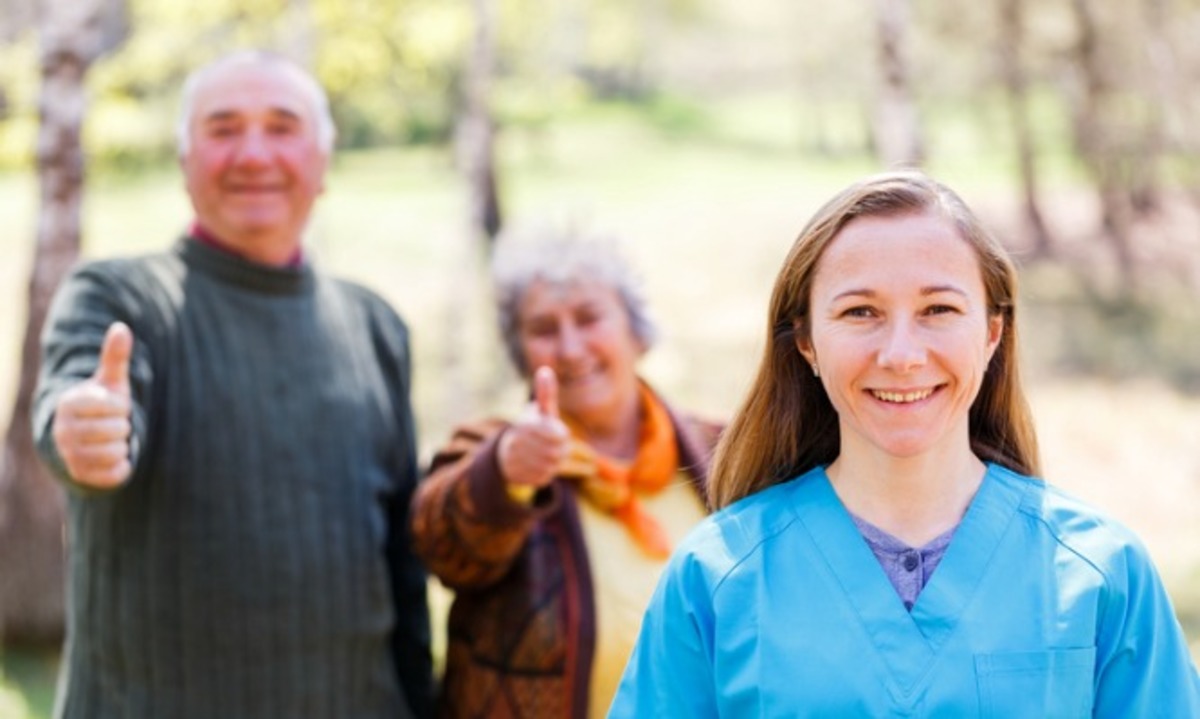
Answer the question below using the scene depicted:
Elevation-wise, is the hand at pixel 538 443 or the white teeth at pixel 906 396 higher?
the white teeth at pixel 906 396

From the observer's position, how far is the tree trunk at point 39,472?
5.76 meters

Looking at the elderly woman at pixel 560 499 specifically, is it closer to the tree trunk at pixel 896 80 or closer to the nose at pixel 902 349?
the nose at pixel 902 349

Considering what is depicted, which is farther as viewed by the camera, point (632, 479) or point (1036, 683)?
point (632, 479)

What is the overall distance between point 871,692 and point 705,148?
607 inches

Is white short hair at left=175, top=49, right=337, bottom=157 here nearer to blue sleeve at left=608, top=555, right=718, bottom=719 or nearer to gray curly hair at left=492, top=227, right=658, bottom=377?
gray curly hair at left=492, top=227, right=658, bottom=377

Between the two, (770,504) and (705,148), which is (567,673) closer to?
(770,504)

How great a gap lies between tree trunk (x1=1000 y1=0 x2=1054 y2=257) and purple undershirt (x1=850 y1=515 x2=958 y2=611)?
1111 cm

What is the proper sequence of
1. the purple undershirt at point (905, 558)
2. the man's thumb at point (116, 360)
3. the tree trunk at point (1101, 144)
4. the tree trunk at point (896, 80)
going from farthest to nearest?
the tree trunk at point (1101, 144) → the tree trunk at point (896, 80) → the man's thumb at point (116, 360) → the purple undershirt at point (905, 558)

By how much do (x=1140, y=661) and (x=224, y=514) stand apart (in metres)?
1.69

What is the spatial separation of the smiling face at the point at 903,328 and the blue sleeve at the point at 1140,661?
0.30 m

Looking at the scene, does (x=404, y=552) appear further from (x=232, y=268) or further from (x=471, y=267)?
(x=471, y=267)

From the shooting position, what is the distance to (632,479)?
3023 mm

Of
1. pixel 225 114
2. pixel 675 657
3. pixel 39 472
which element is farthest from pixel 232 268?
pixel 39 472

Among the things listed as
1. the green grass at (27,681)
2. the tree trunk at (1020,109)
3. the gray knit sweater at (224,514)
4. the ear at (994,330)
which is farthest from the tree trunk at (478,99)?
the ear at (994,330)
